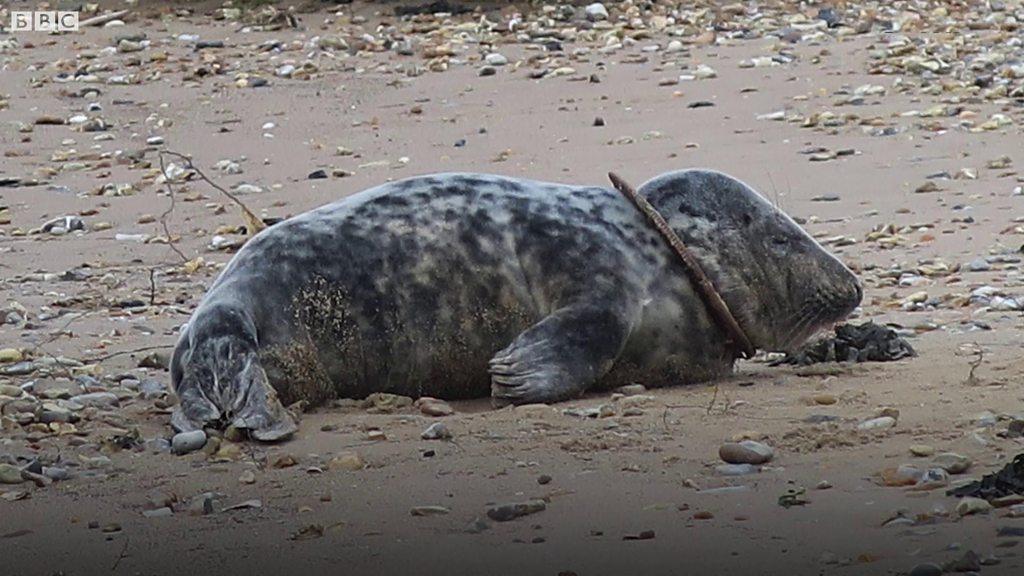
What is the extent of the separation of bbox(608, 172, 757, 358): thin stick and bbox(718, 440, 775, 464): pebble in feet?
4.44

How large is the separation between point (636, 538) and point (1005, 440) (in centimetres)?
105

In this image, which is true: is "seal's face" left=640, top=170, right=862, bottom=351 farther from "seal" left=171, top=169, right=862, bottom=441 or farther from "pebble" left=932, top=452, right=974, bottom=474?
"pebble" left=932, top=452, right=974, bottom=474

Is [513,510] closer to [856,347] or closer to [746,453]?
[746,453]

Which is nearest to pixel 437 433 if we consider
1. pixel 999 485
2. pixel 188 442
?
pixel 188 442

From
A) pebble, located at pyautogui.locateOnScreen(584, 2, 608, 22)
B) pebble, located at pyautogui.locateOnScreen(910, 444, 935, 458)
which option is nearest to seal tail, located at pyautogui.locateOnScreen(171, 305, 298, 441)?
pebble, located at pyautogui.locateOnScreen(910, 444, 935, 458)

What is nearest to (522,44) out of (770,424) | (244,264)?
(244,264)

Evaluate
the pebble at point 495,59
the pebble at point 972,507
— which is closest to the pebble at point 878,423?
the pebble at point 972,507

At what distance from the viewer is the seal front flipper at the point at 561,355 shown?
5.02 meters

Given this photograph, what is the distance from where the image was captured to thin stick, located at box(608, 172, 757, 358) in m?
5.43

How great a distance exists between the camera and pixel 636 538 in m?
3.49

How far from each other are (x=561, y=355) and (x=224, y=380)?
36.0 inches

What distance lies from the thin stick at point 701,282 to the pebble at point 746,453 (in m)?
1.35

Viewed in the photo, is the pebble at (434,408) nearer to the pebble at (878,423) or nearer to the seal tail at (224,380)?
the seal tail at (224,380)

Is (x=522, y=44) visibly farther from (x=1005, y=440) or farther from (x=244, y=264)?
(x=1005, y=440)
